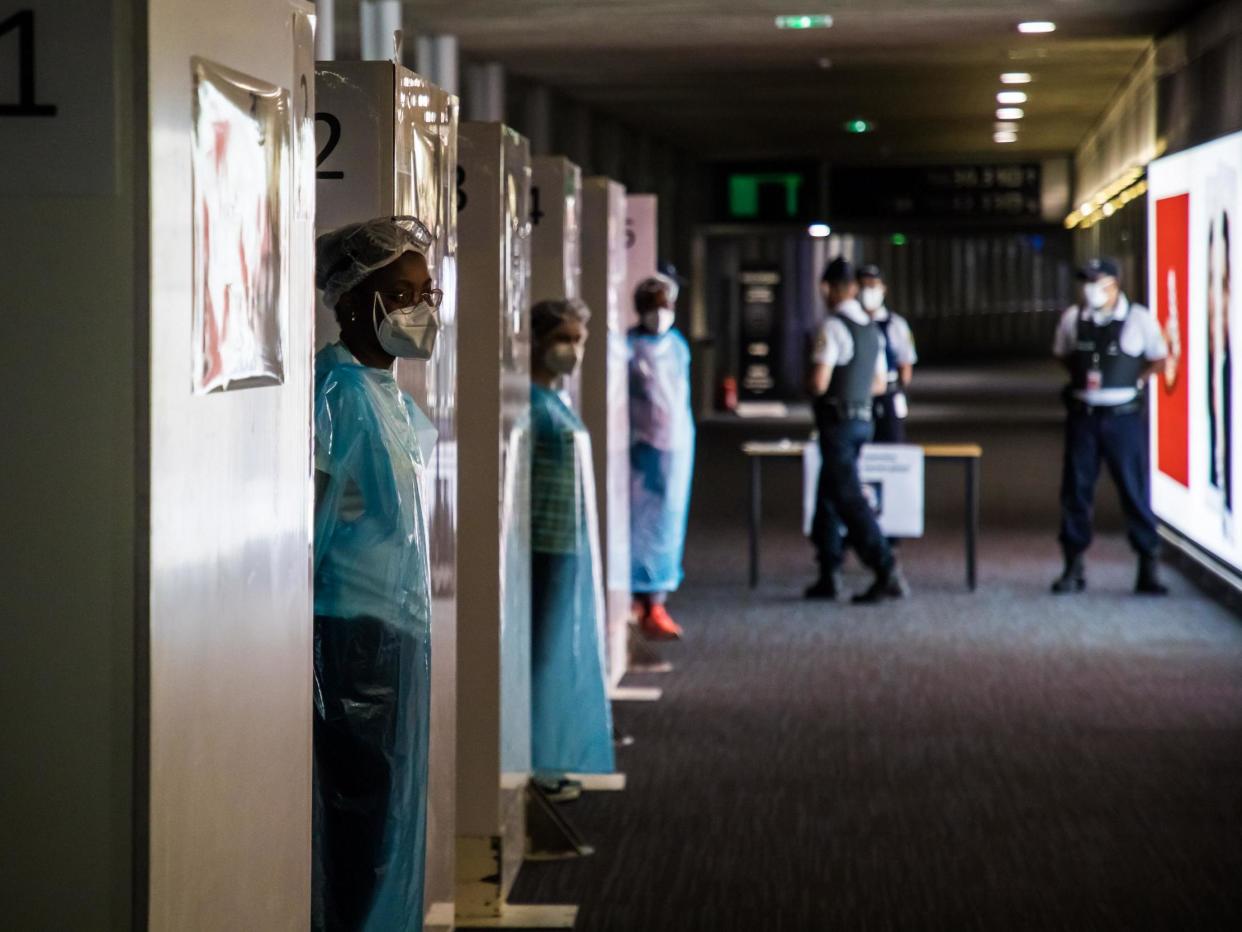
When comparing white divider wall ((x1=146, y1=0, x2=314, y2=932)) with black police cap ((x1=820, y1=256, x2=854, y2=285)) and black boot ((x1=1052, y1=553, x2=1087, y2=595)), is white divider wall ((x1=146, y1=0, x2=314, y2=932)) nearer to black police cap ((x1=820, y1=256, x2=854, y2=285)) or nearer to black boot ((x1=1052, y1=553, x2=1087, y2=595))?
black police cap ((x1=820, y1=256, x2=854, y2=285))

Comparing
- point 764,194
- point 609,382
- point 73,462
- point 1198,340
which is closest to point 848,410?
point 1198,340

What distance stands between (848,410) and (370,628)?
5734 millimetres

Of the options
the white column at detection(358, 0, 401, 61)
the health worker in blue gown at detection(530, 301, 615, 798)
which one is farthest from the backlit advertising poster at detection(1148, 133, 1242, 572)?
the health worker in blue gown at detection(530, 301, 615, 798)

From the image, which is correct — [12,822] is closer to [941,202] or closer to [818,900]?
[818,900]

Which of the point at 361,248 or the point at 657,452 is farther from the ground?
the point at 361,248

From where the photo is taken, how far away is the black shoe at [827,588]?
344 inches

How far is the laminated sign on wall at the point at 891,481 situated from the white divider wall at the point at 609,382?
209cm

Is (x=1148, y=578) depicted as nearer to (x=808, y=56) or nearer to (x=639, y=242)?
(x=639, y=242)

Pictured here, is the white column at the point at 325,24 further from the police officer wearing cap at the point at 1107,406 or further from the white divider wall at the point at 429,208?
the white divider wall at the point at 429,208

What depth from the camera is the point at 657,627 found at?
769 centimetres

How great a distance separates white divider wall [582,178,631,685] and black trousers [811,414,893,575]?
71.8 inches

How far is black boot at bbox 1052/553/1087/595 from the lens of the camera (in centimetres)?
878

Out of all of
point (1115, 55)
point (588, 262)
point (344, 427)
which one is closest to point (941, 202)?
point (1115, 55)

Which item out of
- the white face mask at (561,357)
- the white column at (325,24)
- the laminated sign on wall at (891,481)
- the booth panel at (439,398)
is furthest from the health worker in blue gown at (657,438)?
the booth panel at (439,398)
